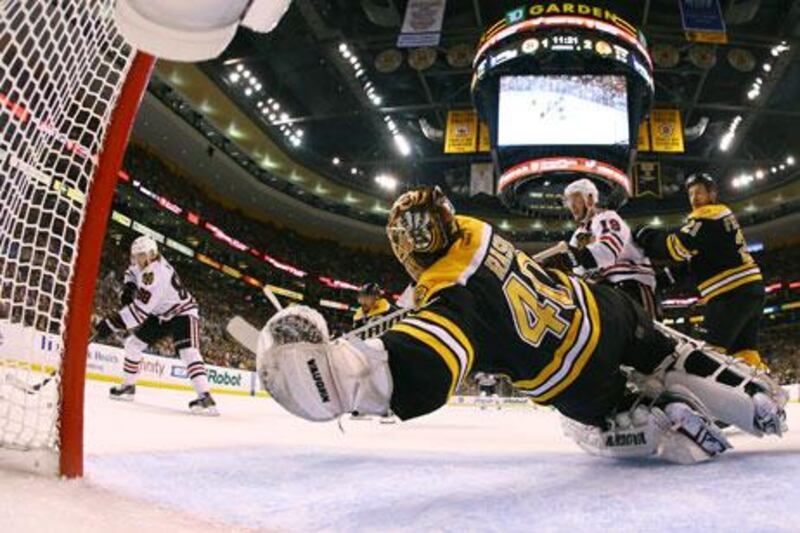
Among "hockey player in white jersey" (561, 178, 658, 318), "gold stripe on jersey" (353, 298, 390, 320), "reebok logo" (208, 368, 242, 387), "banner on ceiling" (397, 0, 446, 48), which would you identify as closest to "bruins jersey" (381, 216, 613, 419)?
"hockey player in white jersey" (561, 178, 658, 318)

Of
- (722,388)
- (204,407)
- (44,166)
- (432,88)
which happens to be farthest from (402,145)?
(44,166)

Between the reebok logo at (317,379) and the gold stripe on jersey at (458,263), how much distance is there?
1.43ft

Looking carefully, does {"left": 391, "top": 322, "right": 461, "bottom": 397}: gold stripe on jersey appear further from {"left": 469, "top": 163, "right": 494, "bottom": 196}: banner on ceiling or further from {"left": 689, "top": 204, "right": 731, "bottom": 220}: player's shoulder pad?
{"left": 469, "top": 163, "right": 494, "bottom": 196}: banner on ceiling

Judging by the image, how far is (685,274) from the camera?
435 centimetres

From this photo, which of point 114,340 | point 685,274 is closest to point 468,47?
point 114,340

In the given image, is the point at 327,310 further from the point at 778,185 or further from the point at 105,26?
the point at 105,26

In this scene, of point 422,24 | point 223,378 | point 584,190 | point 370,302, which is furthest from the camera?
point 422,24

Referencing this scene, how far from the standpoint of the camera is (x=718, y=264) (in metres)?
4.04

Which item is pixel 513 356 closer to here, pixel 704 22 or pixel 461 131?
→ pixel 704 22

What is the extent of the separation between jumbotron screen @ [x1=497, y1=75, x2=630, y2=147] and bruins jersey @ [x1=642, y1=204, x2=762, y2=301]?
726cm

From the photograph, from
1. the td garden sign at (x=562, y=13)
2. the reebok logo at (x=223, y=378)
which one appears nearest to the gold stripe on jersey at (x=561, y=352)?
the reebok logo at (x=223, y=378)

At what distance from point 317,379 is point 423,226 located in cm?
62

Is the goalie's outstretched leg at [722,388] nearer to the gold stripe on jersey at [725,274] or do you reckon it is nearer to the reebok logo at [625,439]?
the reebok logo at [625,439]

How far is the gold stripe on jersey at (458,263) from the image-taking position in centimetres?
Answer: 184
